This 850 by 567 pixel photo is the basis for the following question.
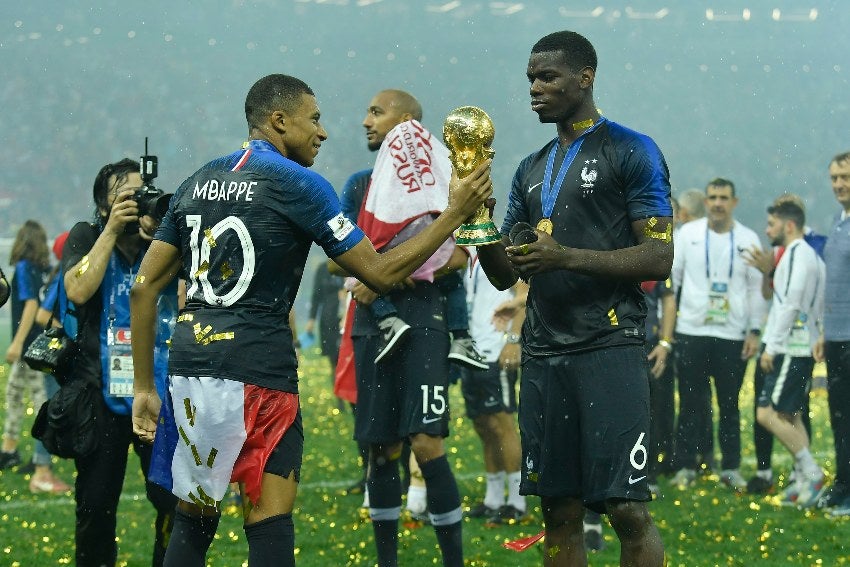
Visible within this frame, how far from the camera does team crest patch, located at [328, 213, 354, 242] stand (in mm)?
3953

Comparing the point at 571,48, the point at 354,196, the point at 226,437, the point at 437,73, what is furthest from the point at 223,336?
the point at 437,73

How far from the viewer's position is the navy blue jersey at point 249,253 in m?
3.88

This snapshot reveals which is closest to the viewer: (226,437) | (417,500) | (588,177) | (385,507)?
(226,437)

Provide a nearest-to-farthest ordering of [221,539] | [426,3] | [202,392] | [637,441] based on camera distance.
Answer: [202,392] → [637,441] → [221,539] → [426,3]

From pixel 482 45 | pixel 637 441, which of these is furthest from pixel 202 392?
pixel 482 45

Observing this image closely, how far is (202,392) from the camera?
3.90 metres

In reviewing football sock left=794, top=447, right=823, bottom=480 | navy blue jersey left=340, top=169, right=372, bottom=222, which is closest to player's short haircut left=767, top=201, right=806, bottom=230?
football sock left=794, top=447, right=823, bottom=480

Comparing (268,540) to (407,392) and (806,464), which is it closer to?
(407,392)

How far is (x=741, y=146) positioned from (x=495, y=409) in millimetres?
35283

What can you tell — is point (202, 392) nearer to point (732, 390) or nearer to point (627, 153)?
point (627, 153)

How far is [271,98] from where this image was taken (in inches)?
163

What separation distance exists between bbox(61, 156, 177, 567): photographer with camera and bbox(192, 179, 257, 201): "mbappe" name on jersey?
1.05 m

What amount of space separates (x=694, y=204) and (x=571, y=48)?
6525 mm

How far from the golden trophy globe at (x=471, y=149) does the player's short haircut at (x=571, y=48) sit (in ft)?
1.75
